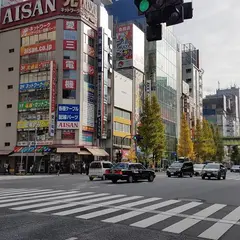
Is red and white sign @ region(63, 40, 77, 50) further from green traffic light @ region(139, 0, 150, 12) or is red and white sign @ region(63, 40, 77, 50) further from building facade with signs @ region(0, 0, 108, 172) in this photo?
green traffic light @ region(139, 0, 150, 12)

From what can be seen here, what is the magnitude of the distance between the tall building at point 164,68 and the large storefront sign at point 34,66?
83.2 feet

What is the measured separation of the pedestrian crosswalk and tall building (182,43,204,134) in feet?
269

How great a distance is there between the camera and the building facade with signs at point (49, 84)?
158 ft

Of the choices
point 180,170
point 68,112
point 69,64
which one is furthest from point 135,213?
point 69,64

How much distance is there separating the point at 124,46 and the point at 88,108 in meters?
18.2

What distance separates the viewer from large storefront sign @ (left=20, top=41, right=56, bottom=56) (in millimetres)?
50656

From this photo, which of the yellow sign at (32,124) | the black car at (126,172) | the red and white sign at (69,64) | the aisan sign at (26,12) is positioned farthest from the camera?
the aisan sign at (26,12)

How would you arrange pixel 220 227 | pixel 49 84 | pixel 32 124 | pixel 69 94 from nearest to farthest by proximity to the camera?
pixel 220 227 → pixel 49 84 → pixel 69 94 → pixel 32 124

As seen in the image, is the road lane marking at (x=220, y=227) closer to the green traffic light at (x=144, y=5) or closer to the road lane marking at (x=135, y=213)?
the road lane marking at (x=135, y=213)

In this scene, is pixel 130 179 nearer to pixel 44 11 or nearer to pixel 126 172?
pixel 126 172

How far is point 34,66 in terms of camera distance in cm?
5138

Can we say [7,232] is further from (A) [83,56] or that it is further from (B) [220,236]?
(A) [83,56]

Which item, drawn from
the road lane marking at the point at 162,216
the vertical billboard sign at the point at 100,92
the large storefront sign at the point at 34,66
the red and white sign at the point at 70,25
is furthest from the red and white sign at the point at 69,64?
the road lane marking at the point at 162,216

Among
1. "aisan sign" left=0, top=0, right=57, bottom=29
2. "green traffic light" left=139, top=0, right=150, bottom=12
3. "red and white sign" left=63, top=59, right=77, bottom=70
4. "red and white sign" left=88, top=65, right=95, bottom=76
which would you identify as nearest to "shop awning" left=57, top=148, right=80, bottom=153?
"red and white sign" left=63, top=59, right=77, bottom=70
